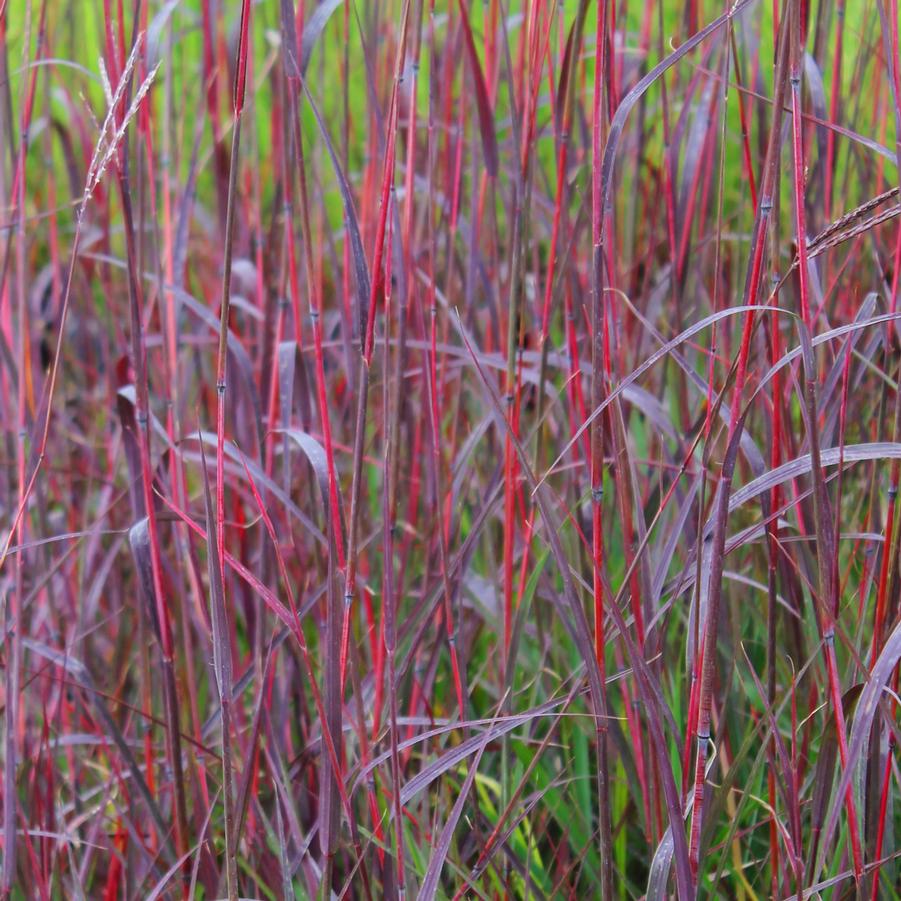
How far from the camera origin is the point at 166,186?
87cm

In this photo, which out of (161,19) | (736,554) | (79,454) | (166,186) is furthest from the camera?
(79,454)

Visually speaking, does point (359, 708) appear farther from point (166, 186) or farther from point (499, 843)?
point (166, 186)

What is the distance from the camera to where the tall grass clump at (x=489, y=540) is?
1.86 ft

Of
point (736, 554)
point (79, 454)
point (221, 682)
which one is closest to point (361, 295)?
point (221, 682)

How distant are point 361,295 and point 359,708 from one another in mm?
248

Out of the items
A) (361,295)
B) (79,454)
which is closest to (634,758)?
(361,295)

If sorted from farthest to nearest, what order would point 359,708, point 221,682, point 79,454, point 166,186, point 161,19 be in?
point 79,454 → point 166,186 → point 161,19 → point 359,708 → point 221,682

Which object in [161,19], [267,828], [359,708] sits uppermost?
[161,19]

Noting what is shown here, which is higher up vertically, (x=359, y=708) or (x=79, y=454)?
(x=359, y=708)

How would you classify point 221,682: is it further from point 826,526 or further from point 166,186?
point 166,186

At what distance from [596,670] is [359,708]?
0.17m

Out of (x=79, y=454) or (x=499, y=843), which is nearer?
(x=499, y=843)

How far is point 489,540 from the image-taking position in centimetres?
88

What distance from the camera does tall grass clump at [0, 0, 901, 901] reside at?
566 millimetres
